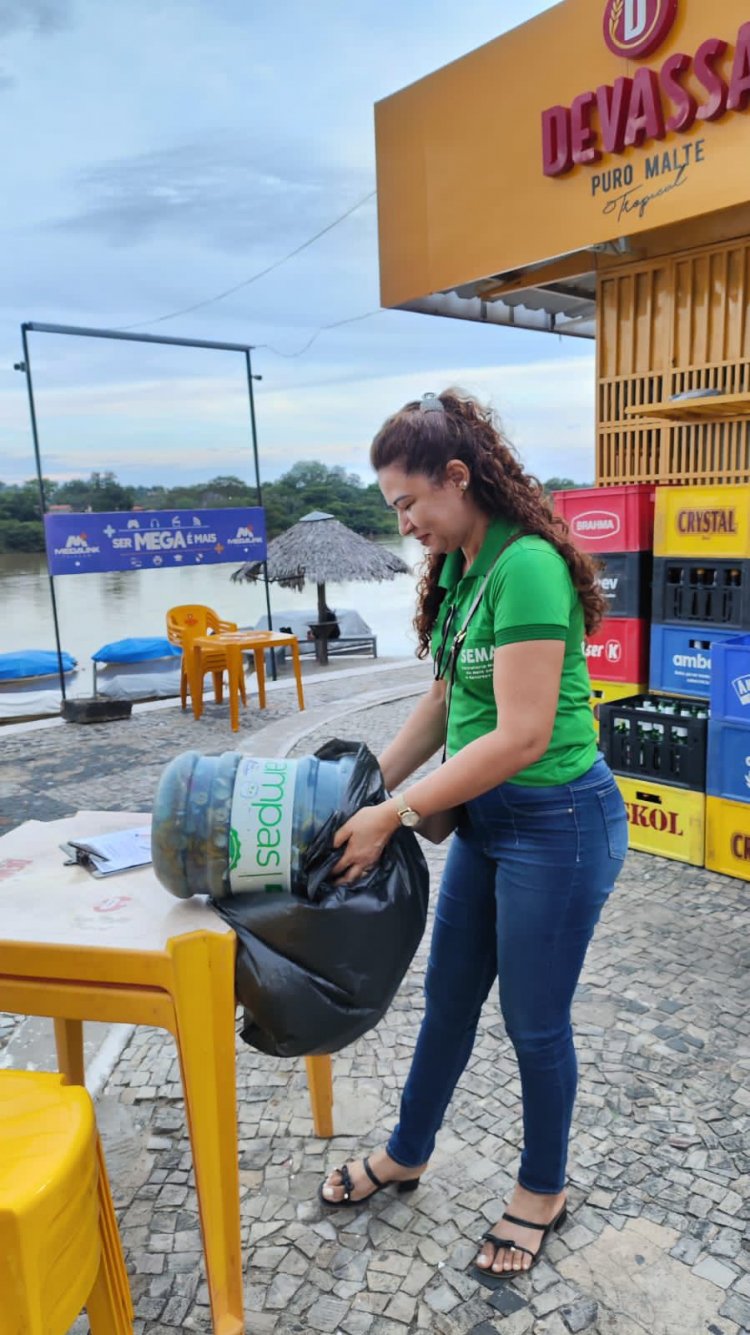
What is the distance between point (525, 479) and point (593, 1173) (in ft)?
5.17

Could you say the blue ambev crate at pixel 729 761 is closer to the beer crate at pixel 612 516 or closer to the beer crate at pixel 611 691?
the beer crate at pixel 611 691

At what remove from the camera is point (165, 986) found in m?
1.41

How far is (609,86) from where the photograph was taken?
469cm

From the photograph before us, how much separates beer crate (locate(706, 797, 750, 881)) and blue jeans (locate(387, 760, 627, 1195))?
2.18 meters

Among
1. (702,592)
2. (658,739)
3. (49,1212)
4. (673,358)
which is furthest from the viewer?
(673,358)

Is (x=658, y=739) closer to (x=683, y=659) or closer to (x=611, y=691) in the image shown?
(x=683, y=659)

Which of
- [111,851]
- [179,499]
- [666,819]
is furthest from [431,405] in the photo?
[179,499]

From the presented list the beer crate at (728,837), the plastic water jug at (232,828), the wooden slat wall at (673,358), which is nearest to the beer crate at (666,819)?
the beer crate at (728,837)

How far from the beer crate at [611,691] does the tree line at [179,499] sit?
3742 mm

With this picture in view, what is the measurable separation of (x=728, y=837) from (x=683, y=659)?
862mm

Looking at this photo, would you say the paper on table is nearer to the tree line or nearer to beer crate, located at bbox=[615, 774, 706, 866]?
beer crate, located at bbox=[615, 774, 706, 866]

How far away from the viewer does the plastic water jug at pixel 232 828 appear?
1438mm

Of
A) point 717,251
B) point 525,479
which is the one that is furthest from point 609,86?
point 525,479

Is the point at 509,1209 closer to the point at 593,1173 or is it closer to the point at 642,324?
the point at 593,1173
